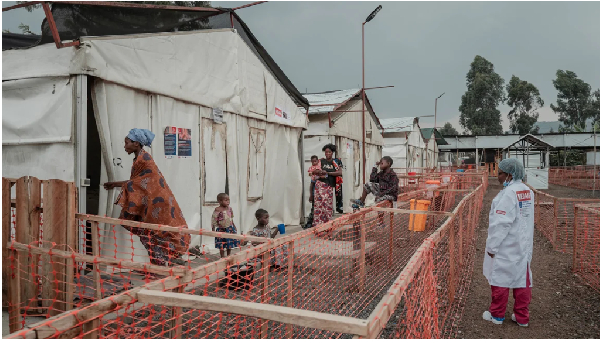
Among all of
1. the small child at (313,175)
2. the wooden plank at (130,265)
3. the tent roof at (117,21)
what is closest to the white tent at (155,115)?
the tent roof at (117,21)

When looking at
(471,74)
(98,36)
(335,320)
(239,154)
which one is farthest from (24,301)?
(471,74)

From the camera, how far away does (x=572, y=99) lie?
189 ft

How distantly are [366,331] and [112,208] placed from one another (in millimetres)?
4169

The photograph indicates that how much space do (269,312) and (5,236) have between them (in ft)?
10.1

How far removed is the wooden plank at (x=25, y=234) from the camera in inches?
138

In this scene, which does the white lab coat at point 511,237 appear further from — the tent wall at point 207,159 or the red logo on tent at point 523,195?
the tent wall at point 207,159

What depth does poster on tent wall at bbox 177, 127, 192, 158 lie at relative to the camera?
6.02m

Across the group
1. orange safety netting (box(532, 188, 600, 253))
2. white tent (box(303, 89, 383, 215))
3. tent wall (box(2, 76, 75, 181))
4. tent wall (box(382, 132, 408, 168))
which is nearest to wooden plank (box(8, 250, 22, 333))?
tent wall (box(2, 76, 75, 181))

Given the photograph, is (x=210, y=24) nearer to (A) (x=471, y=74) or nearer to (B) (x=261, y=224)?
(B) (x=261, y=224)

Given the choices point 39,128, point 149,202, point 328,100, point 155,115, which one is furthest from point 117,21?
point 328,100

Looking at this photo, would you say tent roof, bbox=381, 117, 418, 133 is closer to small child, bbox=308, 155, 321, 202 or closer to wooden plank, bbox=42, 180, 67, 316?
small child, bbox=308, 155, 321, 202

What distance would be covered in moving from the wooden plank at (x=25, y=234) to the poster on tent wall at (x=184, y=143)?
2583 millimetres

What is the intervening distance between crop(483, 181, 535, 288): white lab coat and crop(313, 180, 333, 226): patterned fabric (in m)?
4.32

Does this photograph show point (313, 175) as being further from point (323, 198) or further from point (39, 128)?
point (39, 128)
